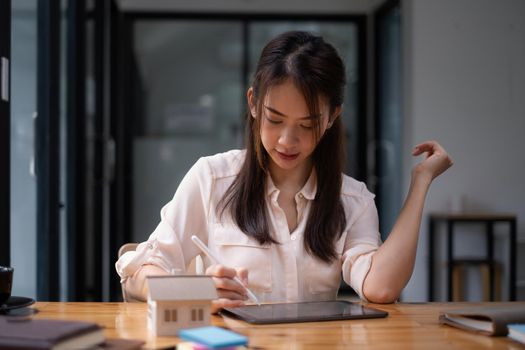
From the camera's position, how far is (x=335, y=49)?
168 cm

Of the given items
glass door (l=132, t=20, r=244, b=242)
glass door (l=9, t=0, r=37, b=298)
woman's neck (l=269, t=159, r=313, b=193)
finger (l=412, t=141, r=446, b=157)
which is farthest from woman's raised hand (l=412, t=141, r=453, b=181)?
glass door (l=132, t=20, r=244, b=242)

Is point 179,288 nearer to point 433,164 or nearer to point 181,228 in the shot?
point 181,228

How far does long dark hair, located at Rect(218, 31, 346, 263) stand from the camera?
160 centimetres

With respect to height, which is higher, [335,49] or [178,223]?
[335,49]

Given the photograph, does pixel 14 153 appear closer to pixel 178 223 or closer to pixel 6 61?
pixel 6 61

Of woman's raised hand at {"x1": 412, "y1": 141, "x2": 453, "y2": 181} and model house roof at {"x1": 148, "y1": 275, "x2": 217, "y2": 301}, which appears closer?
model house roof at {"x1": 148, "y1": 275, "x2": 217, "y2": 301}

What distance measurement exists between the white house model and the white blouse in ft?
1.44

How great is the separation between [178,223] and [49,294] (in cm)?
144

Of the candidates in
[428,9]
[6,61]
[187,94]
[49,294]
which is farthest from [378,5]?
[6,61]

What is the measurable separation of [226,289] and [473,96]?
416cm

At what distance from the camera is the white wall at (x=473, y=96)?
511 centimetres

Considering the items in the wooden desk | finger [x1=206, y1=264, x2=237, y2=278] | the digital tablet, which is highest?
finger [x1=206, y1=264, x2=237, y2=278]

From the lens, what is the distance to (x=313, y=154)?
5.98ft

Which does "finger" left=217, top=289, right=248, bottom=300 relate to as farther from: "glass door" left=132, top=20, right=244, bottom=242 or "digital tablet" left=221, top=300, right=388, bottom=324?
"glass door" left=132, top=20, right=244, bottom=242
